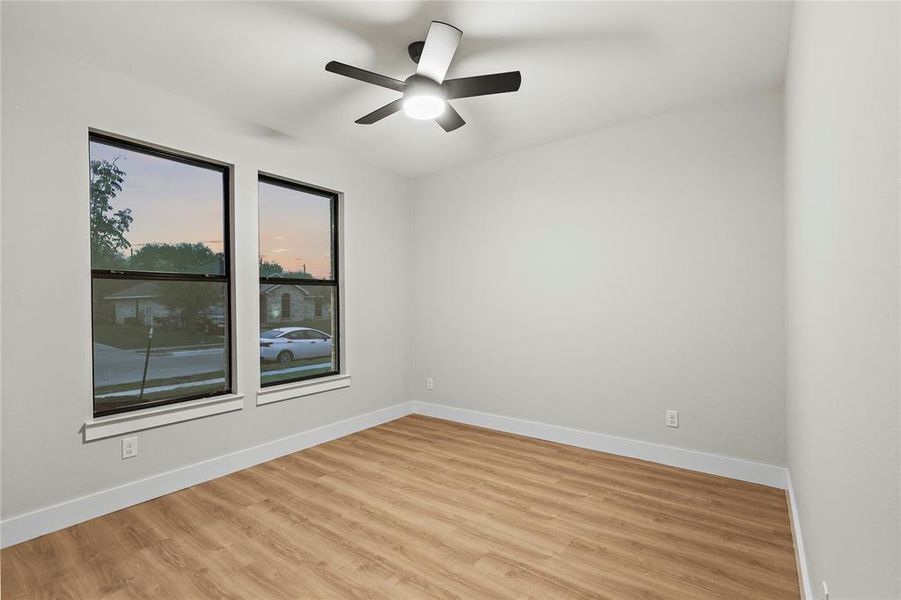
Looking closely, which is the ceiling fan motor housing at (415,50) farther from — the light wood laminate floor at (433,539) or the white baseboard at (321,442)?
the white baseboard at (321,442)

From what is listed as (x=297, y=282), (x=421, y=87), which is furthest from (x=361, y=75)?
(x=297, y=282)

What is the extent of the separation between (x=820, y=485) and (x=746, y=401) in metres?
1.71

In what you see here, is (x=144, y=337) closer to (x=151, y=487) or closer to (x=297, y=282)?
(x=151, y=487)

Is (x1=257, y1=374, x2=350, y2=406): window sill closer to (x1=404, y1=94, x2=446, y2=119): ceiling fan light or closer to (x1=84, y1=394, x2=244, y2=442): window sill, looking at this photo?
(x1=84, y1=394, x2=244, y2=442): window sill

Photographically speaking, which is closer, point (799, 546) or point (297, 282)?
point (799, 546)

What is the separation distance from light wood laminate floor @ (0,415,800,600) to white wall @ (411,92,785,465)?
1.81 feet

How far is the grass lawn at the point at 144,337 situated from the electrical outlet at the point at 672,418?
343 cm

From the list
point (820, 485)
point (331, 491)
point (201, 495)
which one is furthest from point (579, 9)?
point (201, 495)

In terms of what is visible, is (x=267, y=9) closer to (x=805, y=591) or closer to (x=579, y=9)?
(x=579, y=9)

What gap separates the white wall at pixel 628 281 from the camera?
9.78 ft

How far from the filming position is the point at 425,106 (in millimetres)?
2496

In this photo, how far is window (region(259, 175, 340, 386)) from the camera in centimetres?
370

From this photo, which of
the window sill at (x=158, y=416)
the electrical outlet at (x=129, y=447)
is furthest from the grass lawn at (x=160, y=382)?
the electrical outlet at (x=129, y=447)

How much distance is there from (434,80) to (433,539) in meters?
2.44
